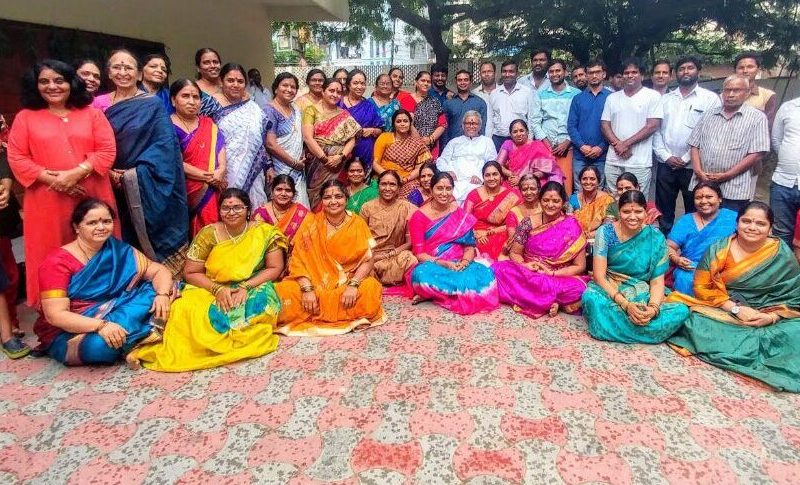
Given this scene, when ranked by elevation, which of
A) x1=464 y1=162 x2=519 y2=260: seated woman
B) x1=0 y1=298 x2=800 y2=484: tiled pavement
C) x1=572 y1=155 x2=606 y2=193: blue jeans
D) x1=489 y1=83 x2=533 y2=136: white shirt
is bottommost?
x1=0 y1=298 x2=800 y2=484: tiled pavement

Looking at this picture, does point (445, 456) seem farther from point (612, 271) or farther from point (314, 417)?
point (612, 271)

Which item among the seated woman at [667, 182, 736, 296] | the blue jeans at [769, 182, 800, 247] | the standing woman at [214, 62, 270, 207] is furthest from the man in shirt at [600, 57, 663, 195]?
the standing woman at [214, 62, 270, 207]

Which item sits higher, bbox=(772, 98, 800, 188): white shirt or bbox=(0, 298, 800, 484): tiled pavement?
bbox=(772, 98, 800, 188): white shirt

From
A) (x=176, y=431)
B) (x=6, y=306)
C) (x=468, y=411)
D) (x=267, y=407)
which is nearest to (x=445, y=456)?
(x=468, y=411)

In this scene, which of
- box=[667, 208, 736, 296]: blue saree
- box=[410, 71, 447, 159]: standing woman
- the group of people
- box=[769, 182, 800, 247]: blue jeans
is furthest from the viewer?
box=[410, 71, 447, 159]: standing woman

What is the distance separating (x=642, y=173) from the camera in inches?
191

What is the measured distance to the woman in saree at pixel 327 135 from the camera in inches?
183

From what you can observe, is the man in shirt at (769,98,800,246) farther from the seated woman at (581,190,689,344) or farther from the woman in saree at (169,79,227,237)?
the woman in saree at (169,79,227,237)

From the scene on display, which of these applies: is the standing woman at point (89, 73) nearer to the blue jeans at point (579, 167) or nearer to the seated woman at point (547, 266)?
the seated woman at point (547, 266)

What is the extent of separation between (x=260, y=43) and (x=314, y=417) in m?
8.48

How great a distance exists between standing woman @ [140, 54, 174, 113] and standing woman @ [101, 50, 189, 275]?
0.55 ft

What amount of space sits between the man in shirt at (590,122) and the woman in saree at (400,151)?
63.3 inches

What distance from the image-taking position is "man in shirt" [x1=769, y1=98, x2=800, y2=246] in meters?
3.91

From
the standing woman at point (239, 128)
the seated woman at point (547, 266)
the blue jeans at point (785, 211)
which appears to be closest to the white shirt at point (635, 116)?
the blue jeans at point (785, 211)
